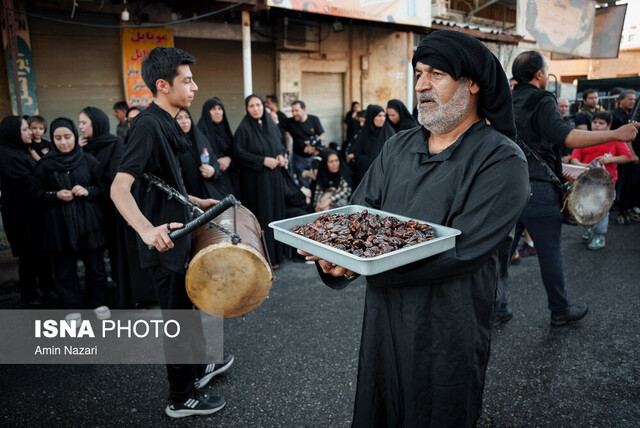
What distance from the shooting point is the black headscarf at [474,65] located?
1.99 m

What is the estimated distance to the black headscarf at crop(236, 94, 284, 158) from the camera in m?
6.24

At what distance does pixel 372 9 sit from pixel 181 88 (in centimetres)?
791

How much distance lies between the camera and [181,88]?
2861mm

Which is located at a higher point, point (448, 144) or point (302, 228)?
point (448, 144)

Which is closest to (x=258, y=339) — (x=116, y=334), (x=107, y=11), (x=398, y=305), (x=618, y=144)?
(x=116, y=334)

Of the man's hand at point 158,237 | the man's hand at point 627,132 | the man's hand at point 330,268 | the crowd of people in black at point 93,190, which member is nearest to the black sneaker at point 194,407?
the man's hand at point 158,237

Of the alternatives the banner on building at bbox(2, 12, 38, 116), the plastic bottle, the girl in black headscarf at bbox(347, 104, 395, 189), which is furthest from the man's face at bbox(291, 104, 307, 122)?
the banner on building at bbox(2, 12, 38, 116)

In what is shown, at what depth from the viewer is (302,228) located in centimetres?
204

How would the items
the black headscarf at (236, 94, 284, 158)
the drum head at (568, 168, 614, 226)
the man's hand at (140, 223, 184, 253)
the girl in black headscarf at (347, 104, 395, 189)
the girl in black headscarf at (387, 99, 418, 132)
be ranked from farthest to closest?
1. the girl in black headscarf at (387, 99, 418, 132)
2. the girl in black headscarf at (347, 104, 395, 189)
3. the black headscarf at (236, 94, 284, 158)
4. the drum head at (568, 168, 614, 226)
5. the man's hand at (140, 223, 184, 253)

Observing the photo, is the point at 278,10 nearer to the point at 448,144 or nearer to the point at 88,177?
the point at 88,177

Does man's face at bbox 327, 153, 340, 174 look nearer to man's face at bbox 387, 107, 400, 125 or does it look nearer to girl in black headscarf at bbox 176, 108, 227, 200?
man's face at bbox 387, 107, 400, 125

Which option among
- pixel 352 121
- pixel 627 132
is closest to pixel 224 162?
pixel 627 132

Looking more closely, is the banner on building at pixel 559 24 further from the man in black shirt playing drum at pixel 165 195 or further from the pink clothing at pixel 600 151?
the man in black shirt playing drum at pixel 165 195

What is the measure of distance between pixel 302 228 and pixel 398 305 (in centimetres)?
53
